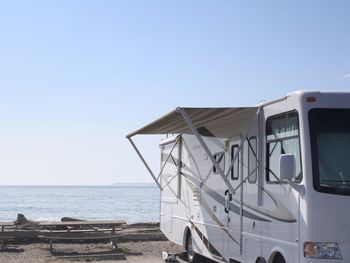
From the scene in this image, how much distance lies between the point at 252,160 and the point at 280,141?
1.09m

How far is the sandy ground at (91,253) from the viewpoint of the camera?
13430 mm

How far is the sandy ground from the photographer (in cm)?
1343

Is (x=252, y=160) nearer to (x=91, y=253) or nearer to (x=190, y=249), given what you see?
(x=190, y=249)

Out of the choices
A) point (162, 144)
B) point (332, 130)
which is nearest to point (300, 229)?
point (332, 130)

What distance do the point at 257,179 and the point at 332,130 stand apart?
1.75 m

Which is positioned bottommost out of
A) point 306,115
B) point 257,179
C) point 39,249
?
point 39,249

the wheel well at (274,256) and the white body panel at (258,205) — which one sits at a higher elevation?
the white body panel at (258,205)

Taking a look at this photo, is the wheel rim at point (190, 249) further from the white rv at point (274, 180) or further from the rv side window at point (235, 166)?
the rv side window at point (235, 166)

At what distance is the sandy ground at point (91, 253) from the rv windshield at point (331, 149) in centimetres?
655

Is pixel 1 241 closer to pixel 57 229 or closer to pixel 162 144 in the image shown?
pixel 57 229

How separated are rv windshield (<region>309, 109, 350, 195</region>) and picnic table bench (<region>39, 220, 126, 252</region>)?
27.6 ft

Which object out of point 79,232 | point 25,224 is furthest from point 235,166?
point 25,224

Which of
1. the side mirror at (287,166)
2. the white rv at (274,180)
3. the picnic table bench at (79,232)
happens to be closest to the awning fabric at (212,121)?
the white rv at (274,180)

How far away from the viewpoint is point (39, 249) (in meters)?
15.0
